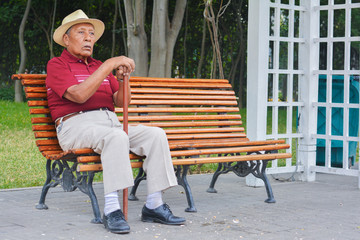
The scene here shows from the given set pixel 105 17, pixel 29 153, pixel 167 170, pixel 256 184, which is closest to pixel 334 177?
pixel 256 184

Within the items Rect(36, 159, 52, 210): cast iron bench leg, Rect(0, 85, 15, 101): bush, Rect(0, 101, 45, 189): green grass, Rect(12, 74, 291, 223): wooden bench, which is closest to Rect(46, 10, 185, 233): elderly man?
Rect(12, 74, 291, 223): wooden bench

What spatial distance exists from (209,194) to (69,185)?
5.55ft

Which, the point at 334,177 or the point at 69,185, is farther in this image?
the point at 334,177

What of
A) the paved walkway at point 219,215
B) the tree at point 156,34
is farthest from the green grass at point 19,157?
the tree at point 156,34

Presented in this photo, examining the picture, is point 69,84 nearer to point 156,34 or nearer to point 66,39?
point 66,39

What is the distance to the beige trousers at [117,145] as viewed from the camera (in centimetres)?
449

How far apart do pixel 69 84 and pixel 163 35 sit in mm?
7813

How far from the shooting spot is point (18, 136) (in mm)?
11594

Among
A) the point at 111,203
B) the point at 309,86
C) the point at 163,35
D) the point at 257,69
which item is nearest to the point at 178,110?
the point at 257,69

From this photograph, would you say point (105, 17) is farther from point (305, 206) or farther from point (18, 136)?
point (305, 206)

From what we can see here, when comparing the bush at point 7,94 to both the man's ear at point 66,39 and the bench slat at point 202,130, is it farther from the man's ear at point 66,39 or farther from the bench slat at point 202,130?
the man's ear at point 66,39

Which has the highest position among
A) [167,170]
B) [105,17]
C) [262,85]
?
[105,17]

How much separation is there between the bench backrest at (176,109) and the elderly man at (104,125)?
21cm

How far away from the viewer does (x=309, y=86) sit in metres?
7.21
